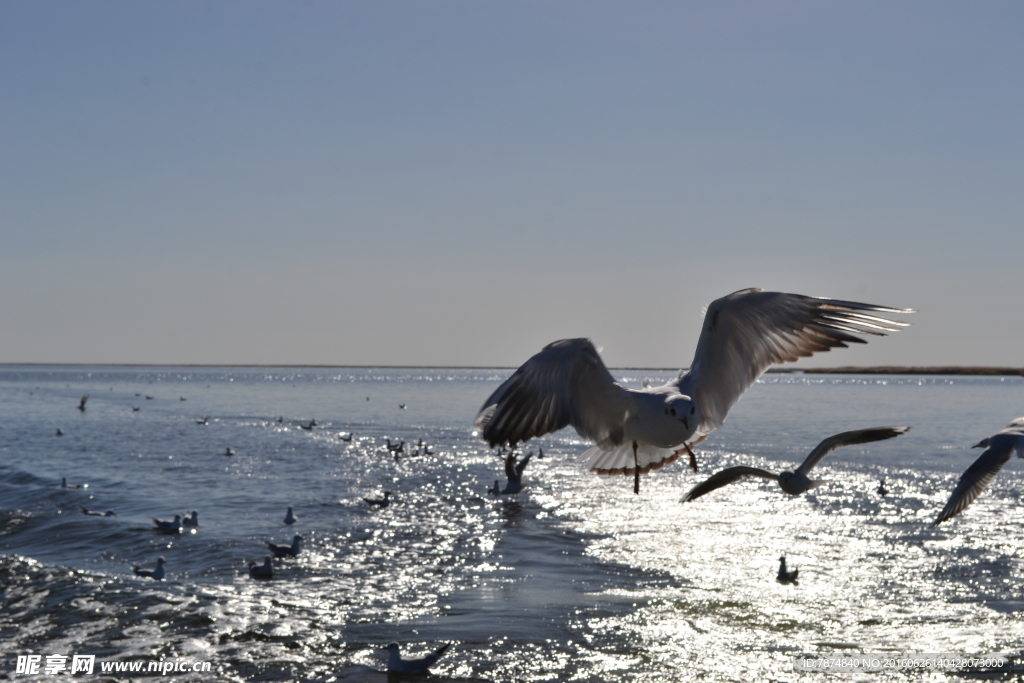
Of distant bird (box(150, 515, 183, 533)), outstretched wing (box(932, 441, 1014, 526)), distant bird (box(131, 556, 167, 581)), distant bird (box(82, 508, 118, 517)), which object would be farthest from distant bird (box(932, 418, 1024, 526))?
distant bird (box(82, 508, 118, 517))

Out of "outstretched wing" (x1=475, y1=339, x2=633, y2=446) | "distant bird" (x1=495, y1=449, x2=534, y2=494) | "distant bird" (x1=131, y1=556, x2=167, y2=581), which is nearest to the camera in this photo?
"outstretched wing" (x1=475, y1=339, x2=633, y2=446)

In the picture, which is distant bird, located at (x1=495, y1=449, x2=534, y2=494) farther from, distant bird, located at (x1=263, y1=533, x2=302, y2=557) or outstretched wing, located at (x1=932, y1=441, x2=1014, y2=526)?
outstretched wing, located at (x1=932, y1=441, x2=1014, y2=526)

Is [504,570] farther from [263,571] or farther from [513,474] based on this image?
[513,474]

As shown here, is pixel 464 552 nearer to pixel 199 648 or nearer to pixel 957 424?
pixel 199 648

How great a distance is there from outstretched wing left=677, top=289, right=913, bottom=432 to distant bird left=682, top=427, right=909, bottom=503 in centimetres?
48

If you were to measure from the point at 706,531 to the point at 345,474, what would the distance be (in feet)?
50.3

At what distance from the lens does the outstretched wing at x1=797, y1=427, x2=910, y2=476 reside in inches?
252

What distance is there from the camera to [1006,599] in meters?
16.2

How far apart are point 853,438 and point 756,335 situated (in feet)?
3.73

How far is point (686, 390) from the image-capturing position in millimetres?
7371

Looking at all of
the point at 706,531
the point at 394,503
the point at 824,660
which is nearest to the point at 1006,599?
the point at 824,660

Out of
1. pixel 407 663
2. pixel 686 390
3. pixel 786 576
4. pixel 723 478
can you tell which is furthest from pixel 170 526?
pixel 686 390

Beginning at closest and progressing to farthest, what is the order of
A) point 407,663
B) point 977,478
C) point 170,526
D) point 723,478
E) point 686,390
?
point 686,390
point 723,478
point 977,478
point 407,663
point 170,526

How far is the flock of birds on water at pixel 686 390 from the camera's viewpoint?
21.0 feet
